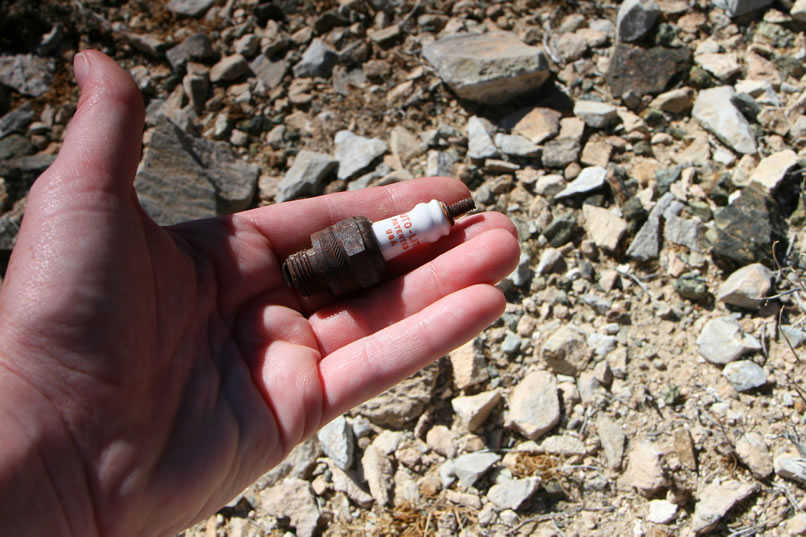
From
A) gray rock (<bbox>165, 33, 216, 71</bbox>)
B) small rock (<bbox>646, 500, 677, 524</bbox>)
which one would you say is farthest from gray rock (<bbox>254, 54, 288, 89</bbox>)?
small rock (<bbox>646, 500, 677, 524</bbox>)

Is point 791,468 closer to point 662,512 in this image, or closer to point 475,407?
point 662,512

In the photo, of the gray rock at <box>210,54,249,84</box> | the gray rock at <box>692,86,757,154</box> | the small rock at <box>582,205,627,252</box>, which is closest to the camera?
the small rock at <box>582,205,627,252</box>

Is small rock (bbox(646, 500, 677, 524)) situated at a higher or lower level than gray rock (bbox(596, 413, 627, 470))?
→ lower

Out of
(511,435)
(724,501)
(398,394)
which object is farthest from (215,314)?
(724,501)

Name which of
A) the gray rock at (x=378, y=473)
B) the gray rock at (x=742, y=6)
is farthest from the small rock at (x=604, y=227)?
the gray rock at (x=742, y=6)

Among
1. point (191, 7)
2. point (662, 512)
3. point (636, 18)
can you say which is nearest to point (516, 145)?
point (636, 18)

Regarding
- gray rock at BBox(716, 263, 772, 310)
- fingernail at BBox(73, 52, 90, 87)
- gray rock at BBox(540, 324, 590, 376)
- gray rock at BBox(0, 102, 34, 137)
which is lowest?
gray rock at BBox(540, 324, 590, 376)

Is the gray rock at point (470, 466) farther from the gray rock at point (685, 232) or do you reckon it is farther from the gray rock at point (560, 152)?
the gray rock at point (560, 152)

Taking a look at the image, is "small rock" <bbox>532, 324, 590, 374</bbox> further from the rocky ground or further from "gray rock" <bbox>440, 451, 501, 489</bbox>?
"gray rock" <bbox>440, 451, 501, 489</bbox>
